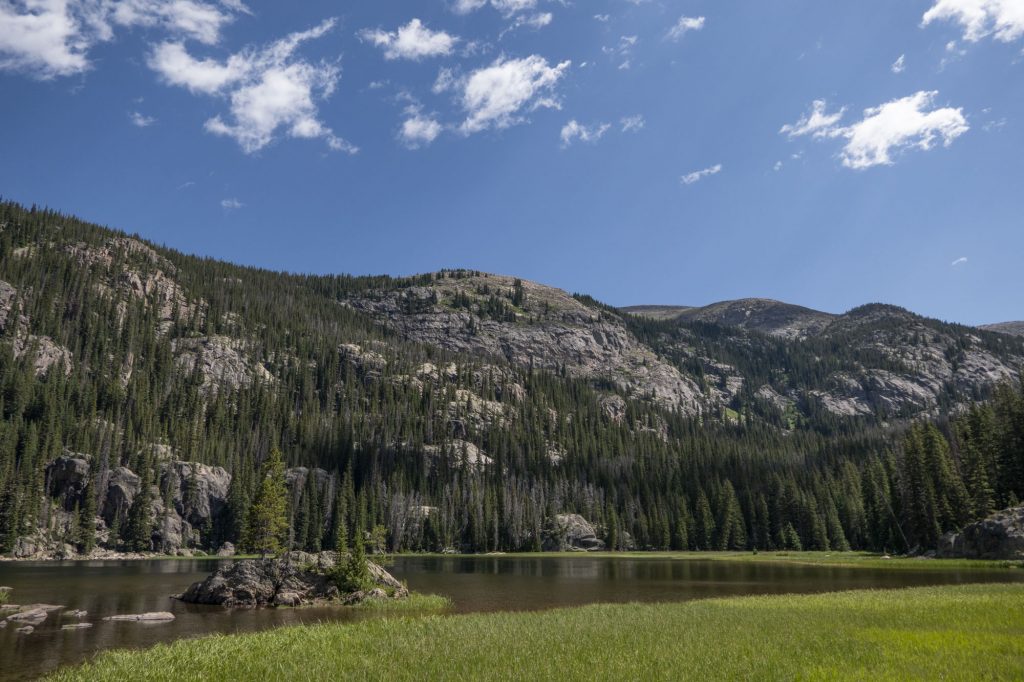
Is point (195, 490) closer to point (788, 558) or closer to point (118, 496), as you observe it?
A: point (118, 496)

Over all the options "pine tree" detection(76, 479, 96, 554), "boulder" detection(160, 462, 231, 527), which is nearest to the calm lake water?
"pine tree" detection(76, 479, 96, 554)

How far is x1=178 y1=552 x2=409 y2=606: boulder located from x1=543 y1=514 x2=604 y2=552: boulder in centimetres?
11275

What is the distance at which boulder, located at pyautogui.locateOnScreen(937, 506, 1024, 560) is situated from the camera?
70.9 meters

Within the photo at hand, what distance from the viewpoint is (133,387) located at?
7303 inches

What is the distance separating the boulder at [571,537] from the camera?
530 feet

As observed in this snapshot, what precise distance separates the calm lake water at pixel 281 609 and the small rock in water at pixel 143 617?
1098mm

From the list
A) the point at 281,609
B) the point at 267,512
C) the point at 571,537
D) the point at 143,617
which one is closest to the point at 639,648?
the point at 143,617

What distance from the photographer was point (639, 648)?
24469mm

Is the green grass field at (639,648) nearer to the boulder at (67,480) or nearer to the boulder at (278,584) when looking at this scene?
the boulder at (278,584)

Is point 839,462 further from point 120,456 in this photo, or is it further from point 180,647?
point 120,456

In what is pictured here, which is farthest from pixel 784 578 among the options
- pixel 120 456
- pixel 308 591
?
pixel 120 456

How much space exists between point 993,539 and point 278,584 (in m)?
83.5

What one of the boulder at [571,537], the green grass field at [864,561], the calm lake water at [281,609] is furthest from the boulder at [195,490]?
the green grass field at [864,561]

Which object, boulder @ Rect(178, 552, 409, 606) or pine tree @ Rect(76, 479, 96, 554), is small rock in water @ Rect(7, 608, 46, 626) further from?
pine tree @ Rect(76, 479, 96, 554)
